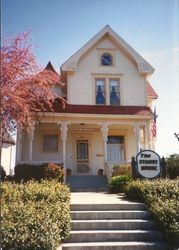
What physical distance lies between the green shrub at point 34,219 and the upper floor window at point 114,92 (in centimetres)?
1299

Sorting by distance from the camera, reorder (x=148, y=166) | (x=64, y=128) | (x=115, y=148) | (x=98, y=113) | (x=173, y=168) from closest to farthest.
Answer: (x=148, y=166), (x=173, y=168), (x=64, y=128), (x=98, y=113), (x=115, y=148)

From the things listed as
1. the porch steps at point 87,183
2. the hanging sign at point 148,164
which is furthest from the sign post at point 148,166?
the porch steps at point 87,183

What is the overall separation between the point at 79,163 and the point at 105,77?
20.4 ft

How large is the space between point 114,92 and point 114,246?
50.0 feet

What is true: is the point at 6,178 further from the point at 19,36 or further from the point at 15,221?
the point at 15,221

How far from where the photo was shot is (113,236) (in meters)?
8.17

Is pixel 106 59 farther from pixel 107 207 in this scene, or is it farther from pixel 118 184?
pixel 107 207

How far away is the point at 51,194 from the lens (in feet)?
30.1

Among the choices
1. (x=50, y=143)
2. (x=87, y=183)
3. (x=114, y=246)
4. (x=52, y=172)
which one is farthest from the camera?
(x=50, y=143)

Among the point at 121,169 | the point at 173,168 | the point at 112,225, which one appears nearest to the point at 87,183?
the point at 121,169

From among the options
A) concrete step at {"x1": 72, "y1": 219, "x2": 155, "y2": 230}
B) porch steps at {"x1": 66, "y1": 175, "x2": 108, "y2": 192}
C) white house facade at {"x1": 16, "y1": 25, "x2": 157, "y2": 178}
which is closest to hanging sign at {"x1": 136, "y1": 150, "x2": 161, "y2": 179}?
porch steps at {"x1": 66, "y1": 175, "x2": 108, "y2": 192}

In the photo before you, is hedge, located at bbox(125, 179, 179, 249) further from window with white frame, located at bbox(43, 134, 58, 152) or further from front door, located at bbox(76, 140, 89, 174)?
window with white frame, located at bbox(43, 134, 58, 152)

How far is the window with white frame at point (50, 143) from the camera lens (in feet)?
67.5

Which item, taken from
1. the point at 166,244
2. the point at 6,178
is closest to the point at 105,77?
the point at 6,178
